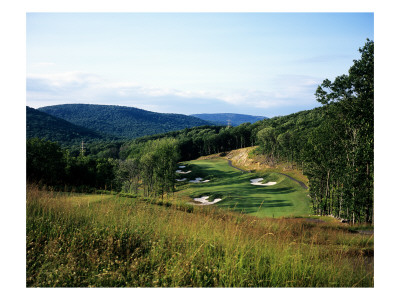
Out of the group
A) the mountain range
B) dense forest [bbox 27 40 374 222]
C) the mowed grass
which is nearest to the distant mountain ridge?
the mountain range

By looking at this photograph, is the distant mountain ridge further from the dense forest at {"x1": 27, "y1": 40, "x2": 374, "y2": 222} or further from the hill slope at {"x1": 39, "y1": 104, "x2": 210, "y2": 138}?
A: the dense forest at {"x1": 27, "y1": 40, "x2": 374, "y2": 222}

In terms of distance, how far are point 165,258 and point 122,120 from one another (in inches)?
3504

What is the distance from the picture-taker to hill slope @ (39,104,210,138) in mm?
62812

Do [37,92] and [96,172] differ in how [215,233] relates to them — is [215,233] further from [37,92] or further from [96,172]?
[96,172]

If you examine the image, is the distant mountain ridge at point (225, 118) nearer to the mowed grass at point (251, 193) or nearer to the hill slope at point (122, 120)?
the hill slope at point (122, 120)

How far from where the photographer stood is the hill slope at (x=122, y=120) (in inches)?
2473

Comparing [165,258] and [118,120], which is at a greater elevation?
[118,120]

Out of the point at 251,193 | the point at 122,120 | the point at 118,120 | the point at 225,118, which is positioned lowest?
the point at 251,193

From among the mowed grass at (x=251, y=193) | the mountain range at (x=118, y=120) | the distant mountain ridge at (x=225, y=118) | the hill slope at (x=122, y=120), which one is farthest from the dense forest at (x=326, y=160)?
the distant mountain ridge at (x=225, y=118)

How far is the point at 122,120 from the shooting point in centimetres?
8700

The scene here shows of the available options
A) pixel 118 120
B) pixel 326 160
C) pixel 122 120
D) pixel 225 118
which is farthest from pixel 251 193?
pixel 225 118

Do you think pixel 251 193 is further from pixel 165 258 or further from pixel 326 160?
pixel 165 258

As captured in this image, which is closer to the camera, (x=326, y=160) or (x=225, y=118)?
(x=326, y=160)
